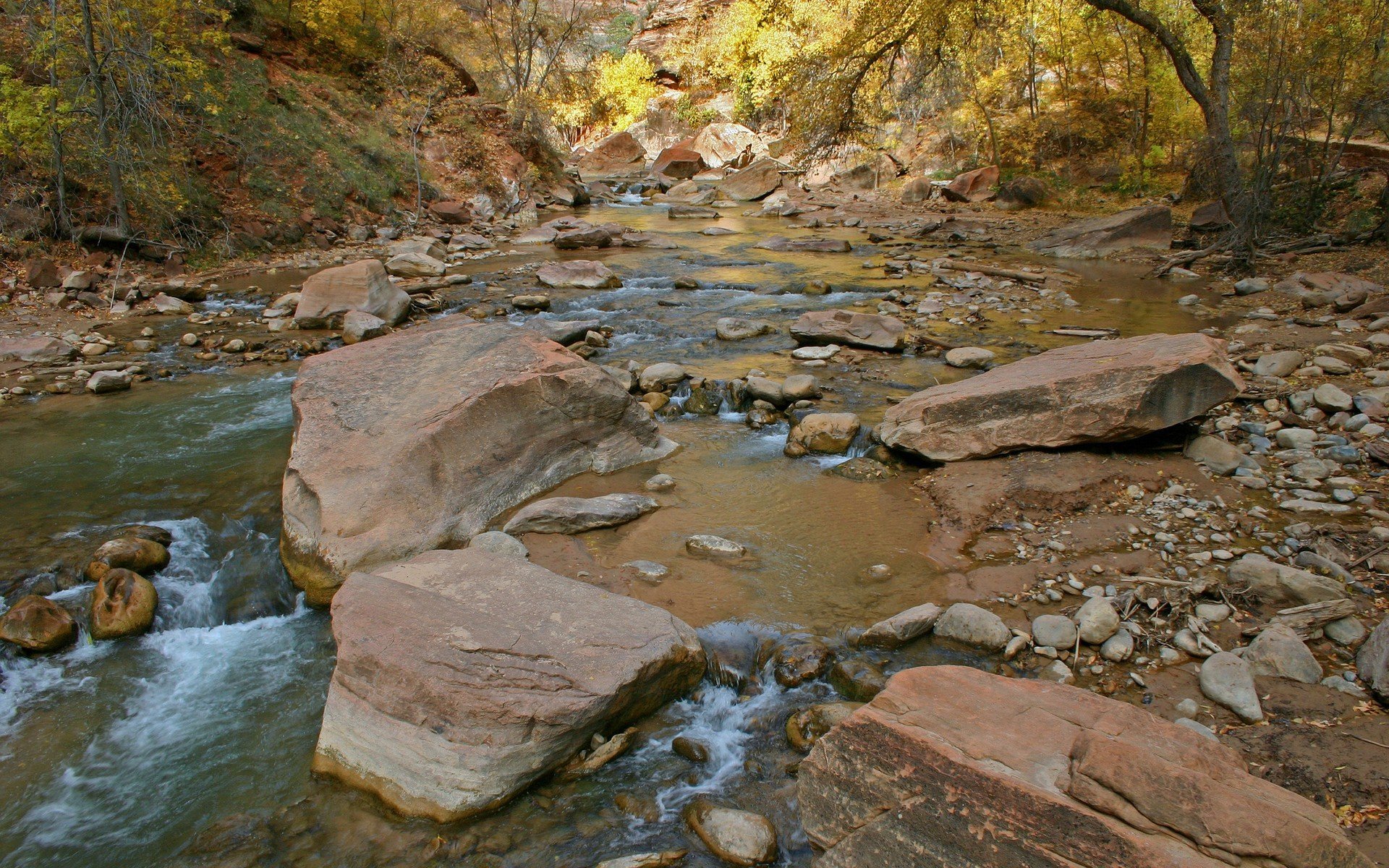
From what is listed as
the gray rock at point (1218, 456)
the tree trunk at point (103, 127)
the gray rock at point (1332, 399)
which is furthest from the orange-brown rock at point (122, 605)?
the tree trunk at point (103, 127)

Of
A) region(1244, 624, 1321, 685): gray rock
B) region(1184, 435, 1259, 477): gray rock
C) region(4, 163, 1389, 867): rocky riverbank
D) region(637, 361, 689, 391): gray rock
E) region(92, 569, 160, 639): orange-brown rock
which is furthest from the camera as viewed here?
region(637, 361, 689, 391): gray rock

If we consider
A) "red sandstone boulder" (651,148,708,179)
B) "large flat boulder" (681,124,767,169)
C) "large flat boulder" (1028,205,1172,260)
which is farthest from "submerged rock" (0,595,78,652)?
"large flat boulder" (681,124,767,169)

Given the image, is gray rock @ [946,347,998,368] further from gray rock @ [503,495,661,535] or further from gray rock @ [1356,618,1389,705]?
gray rock @ [1356,618,1389,705]

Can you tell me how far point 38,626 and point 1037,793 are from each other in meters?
5.29

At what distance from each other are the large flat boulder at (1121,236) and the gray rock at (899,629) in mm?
12870

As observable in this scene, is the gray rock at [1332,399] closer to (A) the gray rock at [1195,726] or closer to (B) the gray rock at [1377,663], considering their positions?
(B) the gray rock at [1377,663]

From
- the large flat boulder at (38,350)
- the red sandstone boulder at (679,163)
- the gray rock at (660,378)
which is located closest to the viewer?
the gray rock at (660,378)

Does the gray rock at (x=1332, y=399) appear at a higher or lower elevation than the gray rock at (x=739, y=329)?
higher

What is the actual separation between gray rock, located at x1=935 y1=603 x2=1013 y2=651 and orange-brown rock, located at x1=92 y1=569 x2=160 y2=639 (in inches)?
188

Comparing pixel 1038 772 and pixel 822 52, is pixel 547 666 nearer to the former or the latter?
pixel 1038 772

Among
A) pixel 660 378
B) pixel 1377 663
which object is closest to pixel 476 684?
pixel 1377 663

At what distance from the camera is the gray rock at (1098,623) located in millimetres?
4070

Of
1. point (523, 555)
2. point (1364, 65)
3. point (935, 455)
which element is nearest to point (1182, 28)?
point (1364, 65)

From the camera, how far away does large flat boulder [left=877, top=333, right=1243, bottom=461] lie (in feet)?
18.0
